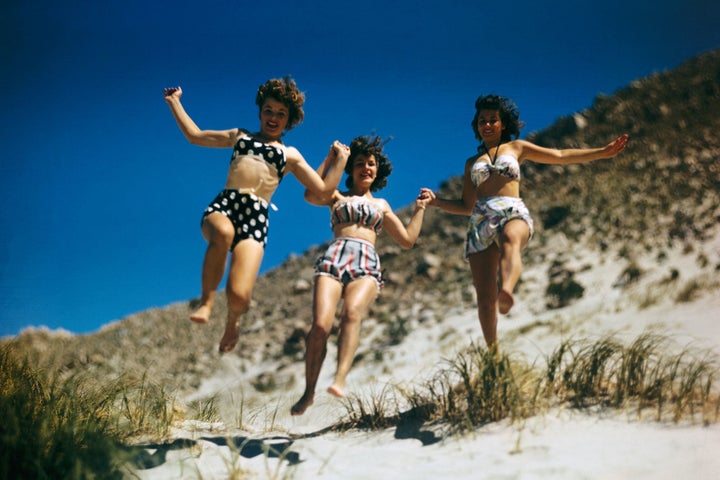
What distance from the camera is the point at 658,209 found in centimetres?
1288

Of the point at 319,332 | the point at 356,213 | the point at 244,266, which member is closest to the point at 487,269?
the point at 356,213

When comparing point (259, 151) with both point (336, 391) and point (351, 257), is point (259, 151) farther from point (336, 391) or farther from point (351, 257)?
point (336, 391)

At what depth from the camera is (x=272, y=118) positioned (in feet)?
13.8

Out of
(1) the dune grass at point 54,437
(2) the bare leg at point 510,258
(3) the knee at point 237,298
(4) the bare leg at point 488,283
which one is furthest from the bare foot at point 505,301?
(1) the dune grass at point 54,437

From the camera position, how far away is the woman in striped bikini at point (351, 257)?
→ 12.9 feet

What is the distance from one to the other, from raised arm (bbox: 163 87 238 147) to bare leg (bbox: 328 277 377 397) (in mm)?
1373

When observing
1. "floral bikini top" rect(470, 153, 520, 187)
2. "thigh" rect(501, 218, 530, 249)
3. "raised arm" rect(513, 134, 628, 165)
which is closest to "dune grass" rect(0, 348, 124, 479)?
"thigh" rect(501, 218, 530, 249)

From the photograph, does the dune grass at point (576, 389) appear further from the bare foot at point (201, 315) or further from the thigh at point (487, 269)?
the bare foot at point (201, 315)

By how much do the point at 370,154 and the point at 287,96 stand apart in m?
0.84

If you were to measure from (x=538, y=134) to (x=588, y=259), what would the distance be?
1085 centimetres

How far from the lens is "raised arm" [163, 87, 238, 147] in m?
4.10

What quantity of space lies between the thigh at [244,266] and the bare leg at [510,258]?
64.1 inches

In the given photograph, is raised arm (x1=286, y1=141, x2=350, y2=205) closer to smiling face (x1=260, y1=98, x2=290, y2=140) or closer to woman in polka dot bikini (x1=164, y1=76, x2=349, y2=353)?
woman in polka dot bikini (x1=164, y1=76, x2=349, y2=353)

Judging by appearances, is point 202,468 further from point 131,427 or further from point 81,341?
point 81,341
